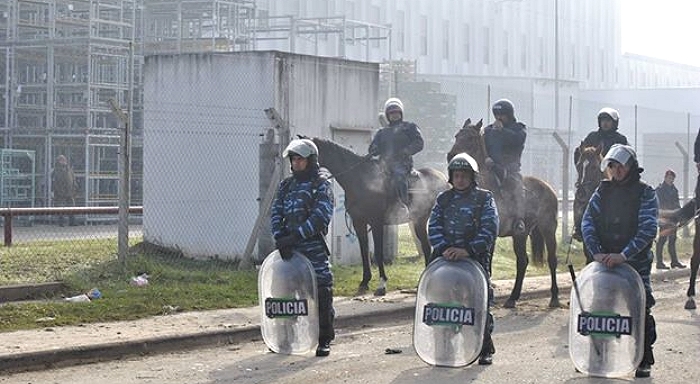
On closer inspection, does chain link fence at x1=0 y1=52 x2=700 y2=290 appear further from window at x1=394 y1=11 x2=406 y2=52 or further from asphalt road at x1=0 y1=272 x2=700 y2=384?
window at x1=394 y1=11 x2=406 y2=52

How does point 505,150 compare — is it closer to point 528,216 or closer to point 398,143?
point 528,216

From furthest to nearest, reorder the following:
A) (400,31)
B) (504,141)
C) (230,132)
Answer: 1. (400,31)
2. (230,132)
3. (504,141)

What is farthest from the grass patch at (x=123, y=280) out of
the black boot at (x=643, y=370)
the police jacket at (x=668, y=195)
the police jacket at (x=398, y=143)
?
the black boot at (x=643, y=370)

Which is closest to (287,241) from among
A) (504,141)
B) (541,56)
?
(504,141)

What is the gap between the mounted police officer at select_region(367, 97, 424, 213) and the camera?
1695 cm

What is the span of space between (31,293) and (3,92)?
18.2 metres

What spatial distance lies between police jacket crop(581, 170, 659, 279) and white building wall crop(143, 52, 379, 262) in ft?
31.4

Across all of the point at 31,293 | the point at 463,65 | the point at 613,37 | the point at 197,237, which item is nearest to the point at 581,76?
the point at 613,37

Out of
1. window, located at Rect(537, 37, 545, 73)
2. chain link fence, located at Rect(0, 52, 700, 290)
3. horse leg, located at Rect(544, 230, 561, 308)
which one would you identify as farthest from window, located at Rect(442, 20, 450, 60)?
horse leg, located at Rect(544, 230, 561, 308)

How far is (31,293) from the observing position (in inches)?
585

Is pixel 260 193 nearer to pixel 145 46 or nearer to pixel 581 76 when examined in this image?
pixel 145 46

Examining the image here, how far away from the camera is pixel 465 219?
1038 cm

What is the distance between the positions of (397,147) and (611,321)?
7713 mm

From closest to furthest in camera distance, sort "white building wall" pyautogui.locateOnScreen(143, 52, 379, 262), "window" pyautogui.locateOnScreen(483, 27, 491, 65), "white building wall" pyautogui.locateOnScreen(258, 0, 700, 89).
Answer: "white building wall" pyautogui.locateOnScreen(143, 52, 379, 262)
"white building wall" pyautogui.locateOnScreen(258, 0, 700, 89)
"window" pyautogui.locateOnScreen(483, 27, 491, 65)
